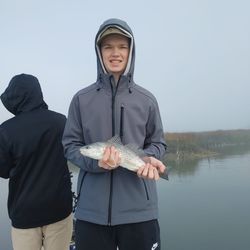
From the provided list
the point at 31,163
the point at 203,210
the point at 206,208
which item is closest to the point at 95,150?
the point at 31,163

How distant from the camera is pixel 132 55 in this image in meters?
3.00

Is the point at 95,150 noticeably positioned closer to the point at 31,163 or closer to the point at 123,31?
the point at 123,31

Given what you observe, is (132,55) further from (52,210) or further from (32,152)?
(52,210)

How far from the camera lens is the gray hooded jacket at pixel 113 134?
105 inches

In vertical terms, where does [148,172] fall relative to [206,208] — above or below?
above

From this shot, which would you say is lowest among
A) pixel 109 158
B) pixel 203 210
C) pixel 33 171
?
pixel 203 210

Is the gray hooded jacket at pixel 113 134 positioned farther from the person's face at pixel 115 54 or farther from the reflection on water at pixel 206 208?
the reflection on water at pixel 206 208

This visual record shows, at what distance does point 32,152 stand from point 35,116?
0.44m

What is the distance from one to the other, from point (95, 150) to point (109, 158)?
19 centimetres

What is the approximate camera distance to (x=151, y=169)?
2.54 metres

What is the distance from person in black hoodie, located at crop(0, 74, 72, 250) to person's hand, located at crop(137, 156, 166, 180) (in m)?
1.51

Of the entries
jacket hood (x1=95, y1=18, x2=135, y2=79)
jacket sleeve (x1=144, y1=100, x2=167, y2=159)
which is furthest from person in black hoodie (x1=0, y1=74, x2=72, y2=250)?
jacket sleeve (x1=144, y1=100, x2=167, y2=159)

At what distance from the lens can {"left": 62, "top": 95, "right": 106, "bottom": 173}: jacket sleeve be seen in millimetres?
2672

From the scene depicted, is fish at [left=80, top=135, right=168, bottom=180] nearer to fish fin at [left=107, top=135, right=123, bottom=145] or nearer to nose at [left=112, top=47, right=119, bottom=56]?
fish fin at [left=107, top=135, right=123, bottom=145]
